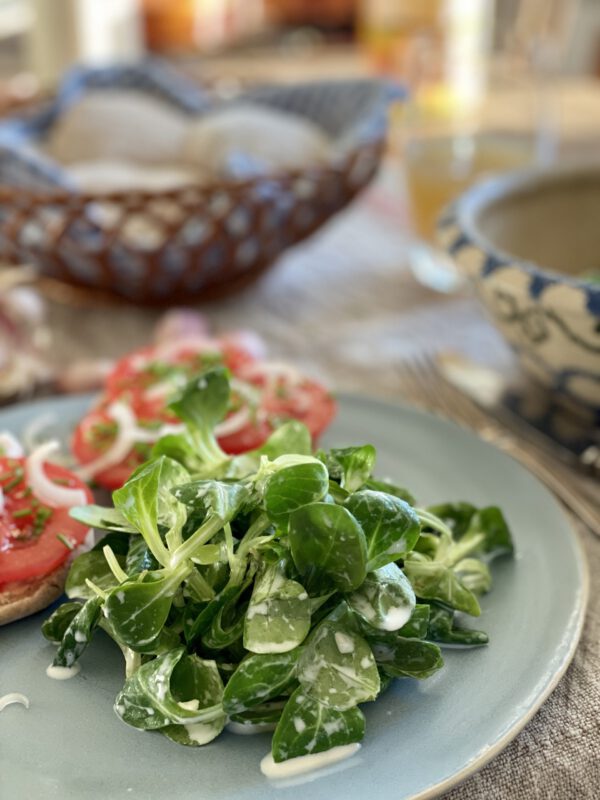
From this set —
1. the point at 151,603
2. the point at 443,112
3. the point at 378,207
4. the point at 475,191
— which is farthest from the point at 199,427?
the point at 378,207

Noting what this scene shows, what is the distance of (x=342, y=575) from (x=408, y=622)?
0.18 feet

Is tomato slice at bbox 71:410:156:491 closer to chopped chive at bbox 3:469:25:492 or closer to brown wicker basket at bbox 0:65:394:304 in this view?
chopped chive at bbox 3:469:25:492

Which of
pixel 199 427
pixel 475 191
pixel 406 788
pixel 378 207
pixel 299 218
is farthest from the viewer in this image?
pixel 378 207

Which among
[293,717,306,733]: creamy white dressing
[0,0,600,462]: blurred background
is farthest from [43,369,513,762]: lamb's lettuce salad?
[0,0,600,462]: blurred background

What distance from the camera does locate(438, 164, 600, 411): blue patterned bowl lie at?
744 mm

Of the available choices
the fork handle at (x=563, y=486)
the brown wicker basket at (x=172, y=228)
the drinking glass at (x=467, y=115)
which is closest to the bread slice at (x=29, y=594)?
the fork handle at (x=563, y=486)

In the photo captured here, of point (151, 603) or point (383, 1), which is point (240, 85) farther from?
point (151, 603)

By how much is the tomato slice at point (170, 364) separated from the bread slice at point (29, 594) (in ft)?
0.85

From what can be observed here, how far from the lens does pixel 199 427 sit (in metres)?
0.70

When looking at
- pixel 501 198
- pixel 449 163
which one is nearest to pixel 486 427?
pixel 501 198

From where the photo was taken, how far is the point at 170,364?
899 millimetres

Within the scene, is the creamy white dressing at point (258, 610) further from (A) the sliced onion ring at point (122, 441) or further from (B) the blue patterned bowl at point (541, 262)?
(B) the blue patterned bowl at point (541, 262)

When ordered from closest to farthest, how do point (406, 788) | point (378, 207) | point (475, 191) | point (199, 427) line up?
1. point (406, 788)
2. point (199, 427)
3. point (475, 191)
4. point (378, 207)

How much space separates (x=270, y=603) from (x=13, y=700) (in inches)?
6.9
